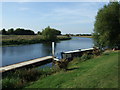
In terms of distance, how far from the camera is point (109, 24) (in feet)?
58.9

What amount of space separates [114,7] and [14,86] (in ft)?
51.6

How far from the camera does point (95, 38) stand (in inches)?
835

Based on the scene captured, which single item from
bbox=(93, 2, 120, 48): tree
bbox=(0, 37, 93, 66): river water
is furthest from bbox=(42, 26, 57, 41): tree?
bbox=(93, 2, 120, 48): tree

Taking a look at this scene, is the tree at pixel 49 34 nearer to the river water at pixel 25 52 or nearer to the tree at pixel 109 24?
the river water at pixel 25 52

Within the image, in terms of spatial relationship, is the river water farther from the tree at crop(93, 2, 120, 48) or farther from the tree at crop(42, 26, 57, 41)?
the tree at crop(42, 26, 57, 41)

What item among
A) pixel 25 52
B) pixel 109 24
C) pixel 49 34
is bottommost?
pixel 25 52

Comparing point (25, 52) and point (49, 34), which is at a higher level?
point (49, 34)

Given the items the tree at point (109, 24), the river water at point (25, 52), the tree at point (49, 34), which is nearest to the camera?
the tree at point (109, 24)

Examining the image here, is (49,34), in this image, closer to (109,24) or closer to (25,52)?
(25,52)

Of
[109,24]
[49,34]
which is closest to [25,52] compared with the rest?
[109,24]

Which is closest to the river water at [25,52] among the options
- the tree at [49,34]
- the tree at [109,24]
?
the tree at [109,24]

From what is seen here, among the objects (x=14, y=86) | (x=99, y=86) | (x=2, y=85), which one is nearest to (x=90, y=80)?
(x=99, y=86)

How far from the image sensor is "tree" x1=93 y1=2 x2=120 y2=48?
1783 centimetres

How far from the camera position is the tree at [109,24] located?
1783 cm
